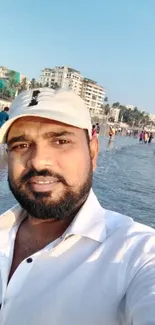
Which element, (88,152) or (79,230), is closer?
(79,230)

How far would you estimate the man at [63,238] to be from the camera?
1403mm

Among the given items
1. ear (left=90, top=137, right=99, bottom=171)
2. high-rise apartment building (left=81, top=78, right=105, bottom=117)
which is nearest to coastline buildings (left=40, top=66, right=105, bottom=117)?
high-rise apartment building (left=81, top=78, right=105, bottom=117)

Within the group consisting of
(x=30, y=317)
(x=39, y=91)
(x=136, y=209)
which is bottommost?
(x=136, y=209)

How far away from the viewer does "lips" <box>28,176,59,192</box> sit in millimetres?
1836

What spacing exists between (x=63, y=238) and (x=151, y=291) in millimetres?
485

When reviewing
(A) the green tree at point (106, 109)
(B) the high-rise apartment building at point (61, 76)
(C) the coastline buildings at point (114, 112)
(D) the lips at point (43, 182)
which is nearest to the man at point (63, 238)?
(D) the lips at point (43, 182)

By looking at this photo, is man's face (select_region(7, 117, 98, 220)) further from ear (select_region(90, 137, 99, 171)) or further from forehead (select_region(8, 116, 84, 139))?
ear (select_region(90, 137, 99, 171))

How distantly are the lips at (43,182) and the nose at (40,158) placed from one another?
1.9 inches

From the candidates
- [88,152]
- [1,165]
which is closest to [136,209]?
[1,165]

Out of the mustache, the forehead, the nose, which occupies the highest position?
the forehead

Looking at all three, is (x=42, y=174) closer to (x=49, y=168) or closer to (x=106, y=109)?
(x=49, y=168)

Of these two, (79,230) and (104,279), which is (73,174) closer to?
(79,230)

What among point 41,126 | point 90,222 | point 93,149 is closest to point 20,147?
point 41,126

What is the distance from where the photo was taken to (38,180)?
1.85 metres
